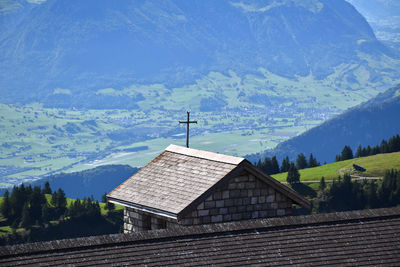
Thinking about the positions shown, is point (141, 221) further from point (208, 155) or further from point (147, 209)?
point (208, 155)

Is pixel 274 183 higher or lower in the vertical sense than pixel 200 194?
higher

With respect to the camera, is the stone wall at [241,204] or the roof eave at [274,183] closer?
the stone wall at [241,204]

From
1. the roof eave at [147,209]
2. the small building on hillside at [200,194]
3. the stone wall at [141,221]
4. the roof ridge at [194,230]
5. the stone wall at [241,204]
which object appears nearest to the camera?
the roof ridge at [194,230]

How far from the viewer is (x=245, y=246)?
24500mm

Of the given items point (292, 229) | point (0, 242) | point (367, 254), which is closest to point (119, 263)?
point (292, 229)

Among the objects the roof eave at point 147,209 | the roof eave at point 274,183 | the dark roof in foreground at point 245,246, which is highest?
the roof eave at point 274,183

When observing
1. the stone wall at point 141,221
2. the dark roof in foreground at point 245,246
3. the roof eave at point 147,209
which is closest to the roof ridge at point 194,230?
the dark roof in foreground at point 245,246

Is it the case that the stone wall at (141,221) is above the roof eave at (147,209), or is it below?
below

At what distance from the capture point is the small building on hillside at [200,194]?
99.6 ft

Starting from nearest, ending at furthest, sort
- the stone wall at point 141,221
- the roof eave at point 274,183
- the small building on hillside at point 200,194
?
the small building on hillside at point 200,194
the roof eave at point 274,183
the stone wall at point 141,221

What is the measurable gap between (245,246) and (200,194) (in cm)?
601

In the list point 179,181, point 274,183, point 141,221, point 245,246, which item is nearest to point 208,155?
point 179,181

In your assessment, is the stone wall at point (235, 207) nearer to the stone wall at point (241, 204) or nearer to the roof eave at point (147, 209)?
the stone wall at point (241, 204)

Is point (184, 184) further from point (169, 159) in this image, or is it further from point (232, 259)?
point (232, 259)
